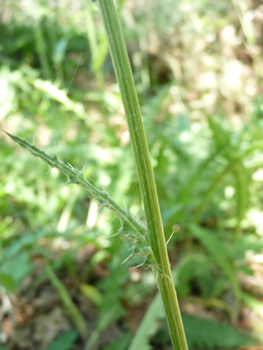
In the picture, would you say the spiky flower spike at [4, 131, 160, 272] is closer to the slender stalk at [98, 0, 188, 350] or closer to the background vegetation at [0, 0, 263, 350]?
the slender stalk at [98, 0, 188, 350]

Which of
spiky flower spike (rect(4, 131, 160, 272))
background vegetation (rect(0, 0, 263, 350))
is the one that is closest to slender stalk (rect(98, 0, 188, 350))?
spiky flower spike (rect(4, 131, 160, 272))

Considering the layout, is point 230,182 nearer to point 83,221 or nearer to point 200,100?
point 83,221

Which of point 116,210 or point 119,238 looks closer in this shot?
point 116,210

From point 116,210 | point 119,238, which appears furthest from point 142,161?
point 119,238

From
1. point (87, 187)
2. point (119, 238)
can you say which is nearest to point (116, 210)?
point (87, 187)

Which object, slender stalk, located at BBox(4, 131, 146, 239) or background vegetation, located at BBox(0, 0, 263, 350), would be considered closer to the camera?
slender stalk, located at BBox(4, 131, 146, 239)

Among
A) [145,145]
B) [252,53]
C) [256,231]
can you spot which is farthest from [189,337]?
[252,53]

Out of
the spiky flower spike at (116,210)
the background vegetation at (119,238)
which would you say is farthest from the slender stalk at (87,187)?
the background vegetation at (119,238)

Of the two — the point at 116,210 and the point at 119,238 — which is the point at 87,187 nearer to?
the point at 116,210
